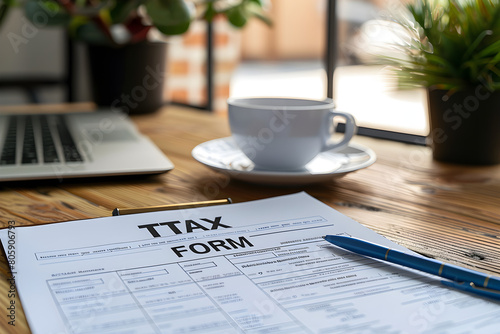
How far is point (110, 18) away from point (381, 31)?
20.4 inches

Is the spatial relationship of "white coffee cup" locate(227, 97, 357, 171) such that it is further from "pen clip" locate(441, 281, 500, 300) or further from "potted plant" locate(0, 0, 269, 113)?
"potted plant" locate(0, 0, 269, 113)

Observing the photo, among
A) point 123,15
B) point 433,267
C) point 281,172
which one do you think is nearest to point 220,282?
point 433,267

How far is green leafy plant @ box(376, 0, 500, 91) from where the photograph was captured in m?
0.72

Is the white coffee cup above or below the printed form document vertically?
above

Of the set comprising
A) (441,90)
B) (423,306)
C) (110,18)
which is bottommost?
(423,306)

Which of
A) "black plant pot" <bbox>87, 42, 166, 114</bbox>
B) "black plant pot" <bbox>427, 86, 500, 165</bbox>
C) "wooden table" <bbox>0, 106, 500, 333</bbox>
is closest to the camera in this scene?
"wooden table" <bbox>0, 106, 500, 333</bbox>

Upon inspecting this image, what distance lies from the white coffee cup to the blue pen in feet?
0.68

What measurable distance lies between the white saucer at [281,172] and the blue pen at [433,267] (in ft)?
0.57

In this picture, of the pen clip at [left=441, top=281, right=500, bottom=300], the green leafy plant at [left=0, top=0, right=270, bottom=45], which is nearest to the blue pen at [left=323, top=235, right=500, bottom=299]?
the pen clip at [left=441, top=281, right=500, bottom=300]

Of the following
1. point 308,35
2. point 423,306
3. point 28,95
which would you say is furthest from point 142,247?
point 308,35

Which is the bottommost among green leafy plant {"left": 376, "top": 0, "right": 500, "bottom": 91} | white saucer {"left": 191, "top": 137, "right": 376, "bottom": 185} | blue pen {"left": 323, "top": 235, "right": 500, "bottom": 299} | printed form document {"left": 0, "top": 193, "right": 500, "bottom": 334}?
printed form document {"left": 0, "top": 193, "right": 500, "bottom": 334}

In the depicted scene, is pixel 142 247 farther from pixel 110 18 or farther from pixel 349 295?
pixel 110 18

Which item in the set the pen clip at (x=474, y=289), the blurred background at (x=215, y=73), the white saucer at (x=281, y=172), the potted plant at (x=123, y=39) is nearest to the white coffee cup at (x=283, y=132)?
the white saucer at (x=281, y=172)

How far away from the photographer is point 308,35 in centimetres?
546
